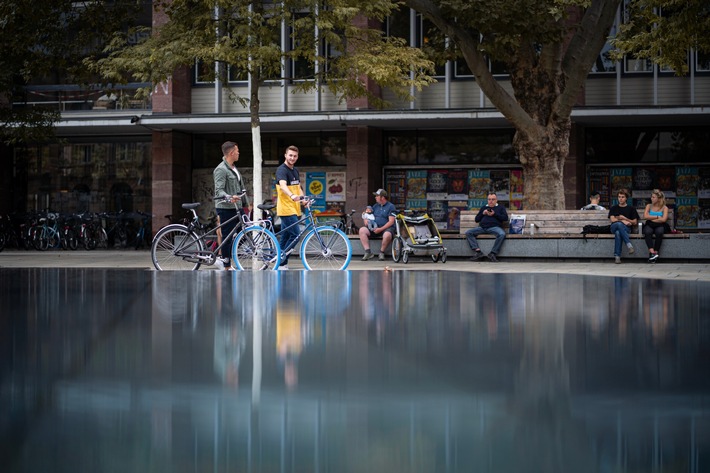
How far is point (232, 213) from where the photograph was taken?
12.4 metres

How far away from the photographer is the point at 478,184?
27031 millimetres

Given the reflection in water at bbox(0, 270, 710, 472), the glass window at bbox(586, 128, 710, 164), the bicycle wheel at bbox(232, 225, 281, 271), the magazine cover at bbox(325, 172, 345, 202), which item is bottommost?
the reflection in water at bbox(0, 270, 710, 472)

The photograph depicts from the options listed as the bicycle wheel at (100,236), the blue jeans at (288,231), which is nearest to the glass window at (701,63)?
the blue jeans at (288,231)

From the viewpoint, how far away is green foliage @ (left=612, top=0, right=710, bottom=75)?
18.1 meters

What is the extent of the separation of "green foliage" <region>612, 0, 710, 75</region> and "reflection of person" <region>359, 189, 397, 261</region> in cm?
645

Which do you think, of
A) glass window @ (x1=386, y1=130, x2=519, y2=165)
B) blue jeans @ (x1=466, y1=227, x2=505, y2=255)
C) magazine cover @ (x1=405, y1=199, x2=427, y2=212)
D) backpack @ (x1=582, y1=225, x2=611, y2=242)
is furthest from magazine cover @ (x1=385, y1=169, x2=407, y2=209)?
backpack @ (x1=582, y1=225, x2=611, y2=242)

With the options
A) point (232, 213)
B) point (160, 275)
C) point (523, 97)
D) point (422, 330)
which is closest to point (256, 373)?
point (422, 330)

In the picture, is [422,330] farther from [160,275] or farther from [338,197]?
[338,197]

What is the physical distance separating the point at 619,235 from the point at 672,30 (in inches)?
170

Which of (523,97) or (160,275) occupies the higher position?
(523,97)

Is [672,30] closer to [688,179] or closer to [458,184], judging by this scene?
[688,179]

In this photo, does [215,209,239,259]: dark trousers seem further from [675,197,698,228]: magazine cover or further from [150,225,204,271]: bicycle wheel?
[675,197,698,228]: magazine cover

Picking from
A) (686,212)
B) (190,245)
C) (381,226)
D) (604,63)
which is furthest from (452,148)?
(190,245)

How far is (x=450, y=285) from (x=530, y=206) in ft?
39.8
